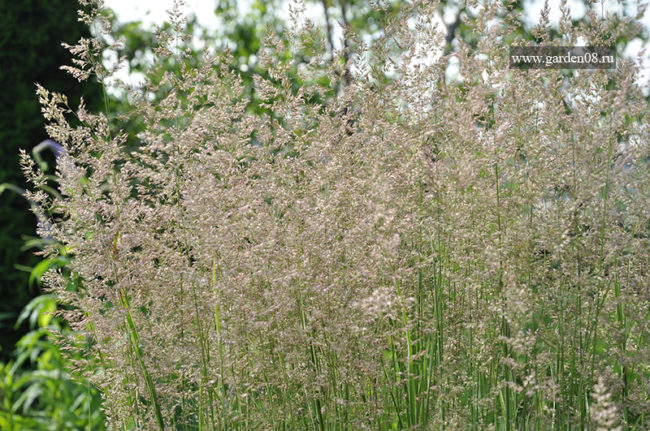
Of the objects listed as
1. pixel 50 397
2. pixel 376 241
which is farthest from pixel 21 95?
pixel 376 241

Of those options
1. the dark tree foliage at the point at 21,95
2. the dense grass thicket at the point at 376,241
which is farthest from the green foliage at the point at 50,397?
the dense grass thicket at the point at 376,241

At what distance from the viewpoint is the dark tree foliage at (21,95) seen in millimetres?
5207

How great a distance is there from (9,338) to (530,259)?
4.85m

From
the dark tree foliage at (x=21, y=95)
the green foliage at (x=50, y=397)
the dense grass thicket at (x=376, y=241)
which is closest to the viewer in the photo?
the dense grass thicket at (x=376, y=241)

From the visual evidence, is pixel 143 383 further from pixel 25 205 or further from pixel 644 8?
pixel 25 205

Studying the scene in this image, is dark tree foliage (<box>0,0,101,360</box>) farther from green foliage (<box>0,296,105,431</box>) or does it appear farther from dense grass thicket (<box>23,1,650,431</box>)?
dense grass thicket (<box>23,1,650,431</box>)

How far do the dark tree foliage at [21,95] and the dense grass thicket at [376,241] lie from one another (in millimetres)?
3471

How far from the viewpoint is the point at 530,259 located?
5.86 ft

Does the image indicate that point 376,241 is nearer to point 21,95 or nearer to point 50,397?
point 50,397

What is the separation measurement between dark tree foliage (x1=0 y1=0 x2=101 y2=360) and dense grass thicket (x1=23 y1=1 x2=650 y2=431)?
3471 millimetres

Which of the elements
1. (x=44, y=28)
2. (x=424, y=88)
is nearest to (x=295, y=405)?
(x=424, y=88)

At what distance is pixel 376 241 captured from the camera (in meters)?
1.75

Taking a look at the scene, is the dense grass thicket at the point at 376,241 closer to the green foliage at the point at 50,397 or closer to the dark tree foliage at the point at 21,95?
the green foliage at the point at 50,397

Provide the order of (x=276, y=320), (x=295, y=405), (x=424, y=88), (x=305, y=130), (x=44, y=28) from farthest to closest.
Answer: (x=44, y=28), (x=305, y=130), (x=424, y=88), (x=295, y=405), (x=276, y=320)
